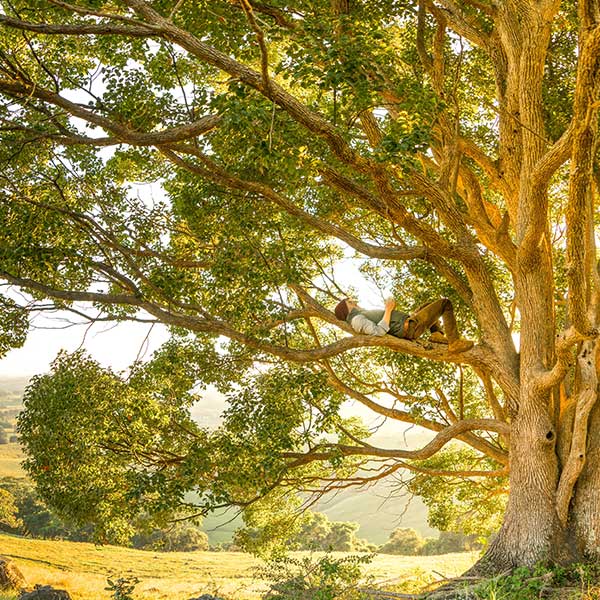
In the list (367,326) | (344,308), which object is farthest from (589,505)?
(344,308)

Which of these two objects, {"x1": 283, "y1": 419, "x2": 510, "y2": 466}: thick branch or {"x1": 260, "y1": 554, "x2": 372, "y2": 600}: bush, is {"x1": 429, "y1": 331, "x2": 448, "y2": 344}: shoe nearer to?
{"x1": 283, "y1": 419, "x2": 510, "y2": 466}: thick branch

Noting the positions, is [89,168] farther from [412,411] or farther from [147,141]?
[412,411]

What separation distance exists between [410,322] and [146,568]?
1651 cm

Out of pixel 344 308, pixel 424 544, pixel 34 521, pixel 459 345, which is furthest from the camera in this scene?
pixel 424 544

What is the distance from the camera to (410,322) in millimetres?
7020

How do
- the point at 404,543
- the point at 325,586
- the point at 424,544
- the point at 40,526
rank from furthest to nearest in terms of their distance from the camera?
1. the point at 404,543
2. the point at 424,544
3. the point at 40,526
4. the point at 325,586

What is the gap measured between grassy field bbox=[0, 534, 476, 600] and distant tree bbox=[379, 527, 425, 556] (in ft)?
28.3

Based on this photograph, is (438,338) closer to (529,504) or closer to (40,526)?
(529,504)

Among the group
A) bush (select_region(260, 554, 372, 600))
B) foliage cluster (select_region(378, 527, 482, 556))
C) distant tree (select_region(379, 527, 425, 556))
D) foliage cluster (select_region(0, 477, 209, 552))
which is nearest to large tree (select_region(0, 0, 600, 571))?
bush (select_region(260, 554, 372, 600))

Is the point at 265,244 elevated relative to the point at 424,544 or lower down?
elevated

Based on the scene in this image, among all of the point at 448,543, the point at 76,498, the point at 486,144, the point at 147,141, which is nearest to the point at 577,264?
the point at 147,141

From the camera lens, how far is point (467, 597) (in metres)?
5.52

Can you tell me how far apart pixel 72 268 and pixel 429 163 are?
20.3ft

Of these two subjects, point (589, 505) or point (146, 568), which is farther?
point (146, 568)
